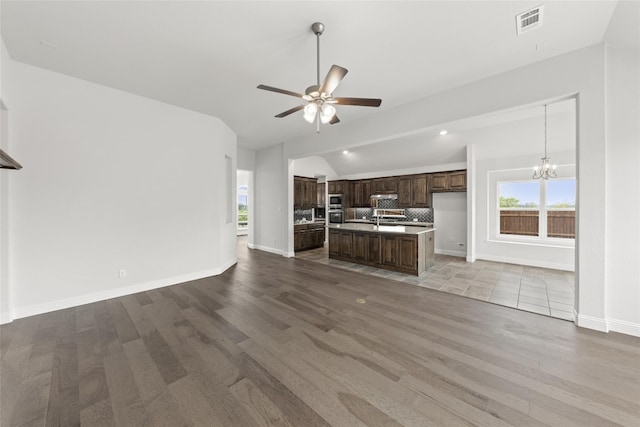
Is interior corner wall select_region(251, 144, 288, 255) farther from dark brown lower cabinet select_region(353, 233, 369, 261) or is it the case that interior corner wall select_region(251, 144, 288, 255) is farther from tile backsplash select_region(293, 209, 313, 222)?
dark brown lower cabinet select_region(353, 233, 369, 261)

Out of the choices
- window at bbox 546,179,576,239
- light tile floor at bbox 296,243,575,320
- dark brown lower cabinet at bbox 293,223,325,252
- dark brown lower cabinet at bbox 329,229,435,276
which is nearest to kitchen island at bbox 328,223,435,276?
dark brown lower cabinet at bbox 329,229,435,276

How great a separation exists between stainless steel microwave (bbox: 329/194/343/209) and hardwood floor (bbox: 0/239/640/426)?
592cm

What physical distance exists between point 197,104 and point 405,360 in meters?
4.88

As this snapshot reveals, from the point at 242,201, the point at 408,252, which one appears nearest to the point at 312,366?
the point at 408,252

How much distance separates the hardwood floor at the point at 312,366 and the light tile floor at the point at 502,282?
46 cm

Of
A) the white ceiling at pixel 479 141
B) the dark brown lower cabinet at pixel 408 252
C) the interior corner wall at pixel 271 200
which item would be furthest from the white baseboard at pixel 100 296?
the white ceiling at pixel 479 141

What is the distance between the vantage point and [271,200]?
721 cm

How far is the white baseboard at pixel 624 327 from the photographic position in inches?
100

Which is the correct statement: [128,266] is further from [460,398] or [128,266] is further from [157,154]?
[460,398]

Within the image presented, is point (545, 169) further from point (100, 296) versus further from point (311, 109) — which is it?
point (100, 296)

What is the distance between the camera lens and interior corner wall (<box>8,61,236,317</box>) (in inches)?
120

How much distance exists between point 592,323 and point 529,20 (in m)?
3.32

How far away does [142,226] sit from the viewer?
391cm

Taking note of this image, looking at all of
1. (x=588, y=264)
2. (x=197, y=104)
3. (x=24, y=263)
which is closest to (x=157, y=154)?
(x=197, y=104)
